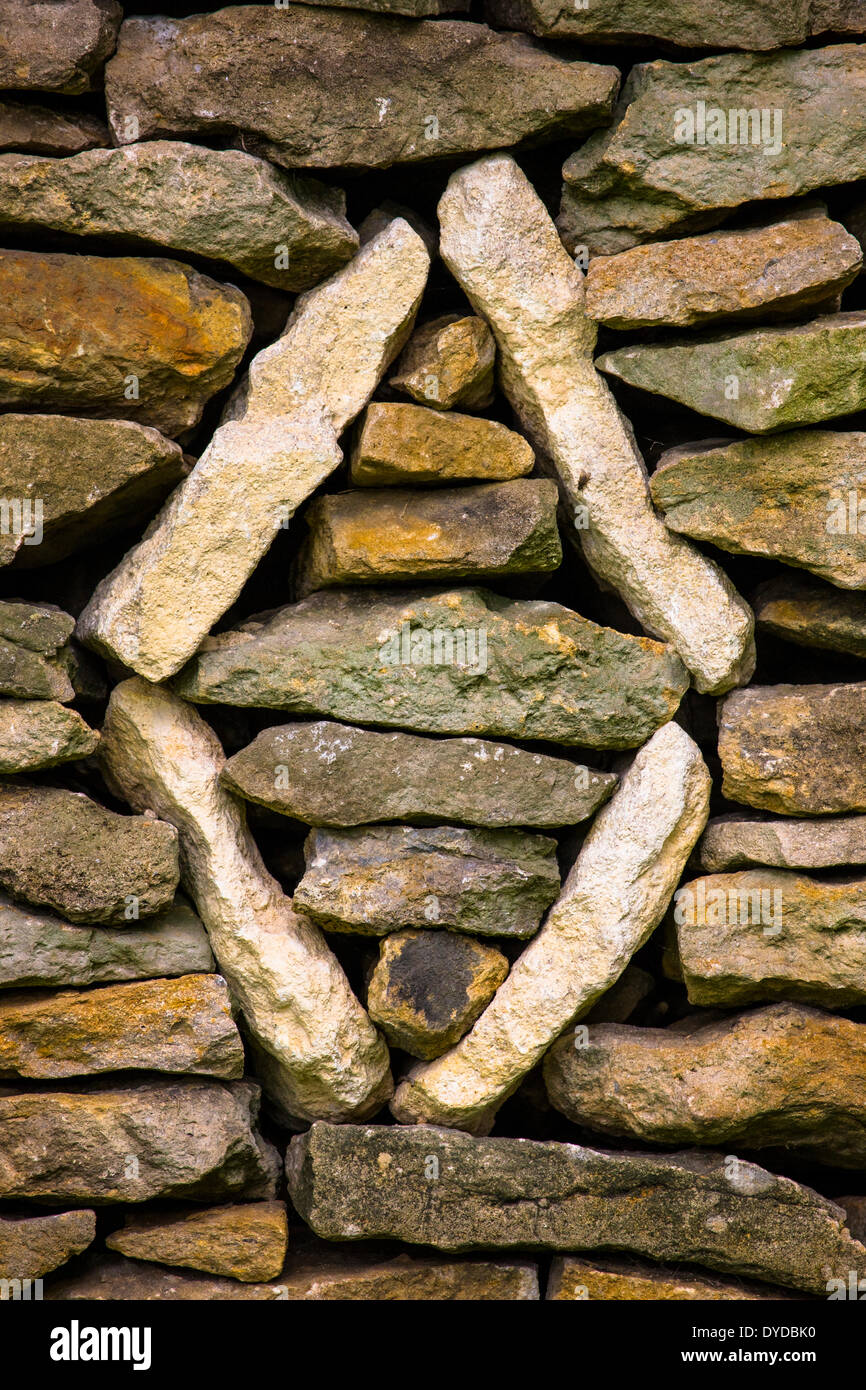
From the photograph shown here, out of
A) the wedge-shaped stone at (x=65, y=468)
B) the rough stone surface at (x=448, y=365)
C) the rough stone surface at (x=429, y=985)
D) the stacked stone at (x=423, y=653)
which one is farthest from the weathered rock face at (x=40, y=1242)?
the rough stone surface at (x=448, y=365)

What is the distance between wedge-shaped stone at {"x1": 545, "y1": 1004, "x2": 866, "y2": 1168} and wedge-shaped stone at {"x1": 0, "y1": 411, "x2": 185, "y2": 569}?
1987mm

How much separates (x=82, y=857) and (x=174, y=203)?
174 cm

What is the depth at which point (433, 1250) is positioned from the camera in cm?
331

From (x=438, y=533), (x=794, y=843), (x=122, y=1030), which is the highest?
(x=438, y=533)

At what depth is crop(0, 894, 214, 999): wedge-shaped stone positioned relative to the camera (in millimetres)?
3018

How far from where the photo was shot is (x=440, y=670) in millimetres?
3146

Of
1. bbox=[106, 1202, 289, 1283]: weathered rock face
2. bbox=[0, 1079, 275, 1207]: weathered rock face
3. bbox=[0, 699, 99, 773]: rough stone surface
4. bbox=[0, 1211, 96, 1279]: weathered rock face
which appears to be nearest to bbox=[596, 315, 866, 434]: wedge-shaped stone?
bbox=[0, 699, 99, 773]: rough stone surface

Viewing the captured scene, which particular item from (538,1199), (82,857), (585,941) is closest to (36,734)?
(82,857)

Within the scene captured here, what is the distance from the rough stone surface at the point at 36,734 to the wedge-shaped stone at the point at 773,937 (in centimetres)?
174

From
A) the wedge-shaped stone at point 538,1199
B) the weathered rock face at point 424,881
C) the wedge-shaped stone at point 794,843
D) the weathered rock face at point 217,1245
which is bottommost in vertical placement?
the weathered rock face at point 217,1245

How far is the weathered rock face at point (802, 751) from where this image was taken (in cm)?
318

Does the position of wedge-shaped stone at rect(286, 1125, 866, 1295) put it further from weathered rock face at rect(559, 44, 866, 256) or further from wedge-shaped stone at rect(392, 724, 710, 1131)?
weathered rock face at rect(559, 44, 866, 256)

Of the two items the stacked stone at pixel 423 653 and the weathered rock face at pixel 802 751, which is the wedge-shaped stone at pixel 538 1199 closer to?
the stacked stone at pixel 423 653

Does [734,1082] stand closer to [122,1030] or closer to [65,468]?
[122,1030]
